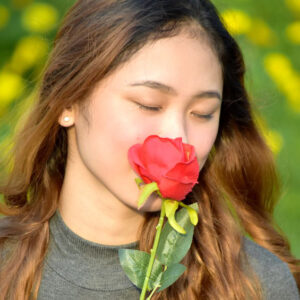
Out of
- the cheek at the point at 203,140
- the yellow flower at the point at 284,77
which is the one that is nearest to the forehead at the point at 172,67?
the cheek at the point at 203,140

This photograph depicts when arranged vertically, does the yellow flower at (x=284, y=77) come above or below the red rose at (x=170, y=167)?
above

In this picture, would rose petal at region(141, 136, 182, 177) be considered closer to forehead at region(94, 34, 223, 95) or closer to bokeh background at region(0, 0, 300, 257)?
forehead at region(94, 34, 223, 95)

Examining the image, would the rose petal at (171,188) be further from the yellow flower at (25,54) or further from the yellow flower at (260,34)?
the yellow flower at (260,34)

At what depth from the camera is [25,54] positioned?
11.6ft

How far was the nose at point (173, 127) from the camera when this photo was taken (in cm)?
167

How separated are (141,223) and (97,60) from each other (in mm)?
441

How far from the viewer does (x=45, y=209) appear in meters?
2.00

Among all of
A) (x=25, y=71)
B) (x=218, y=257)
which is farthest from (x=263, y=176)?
(x=25, y=71)

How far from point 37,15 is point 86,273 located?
6.03 feet

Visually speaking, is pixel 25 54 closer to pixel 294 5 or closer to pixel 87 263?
pixel 294 5

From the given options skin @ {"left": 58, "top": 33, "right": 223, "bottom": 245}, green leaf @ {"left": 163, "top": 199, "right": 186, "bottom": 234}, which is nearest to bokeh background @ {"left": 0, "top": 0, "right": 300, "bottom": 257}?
skin @ {"left": 58, "top": 33, "right": 223, "bottom": 245}

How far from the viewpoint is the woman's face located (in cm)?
170

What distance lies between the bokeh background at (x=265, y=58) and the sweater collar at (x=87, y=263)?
1.48 m

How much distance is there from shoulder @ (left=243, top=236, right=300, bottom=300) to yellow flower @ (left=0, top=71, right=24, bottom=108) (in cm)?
173
